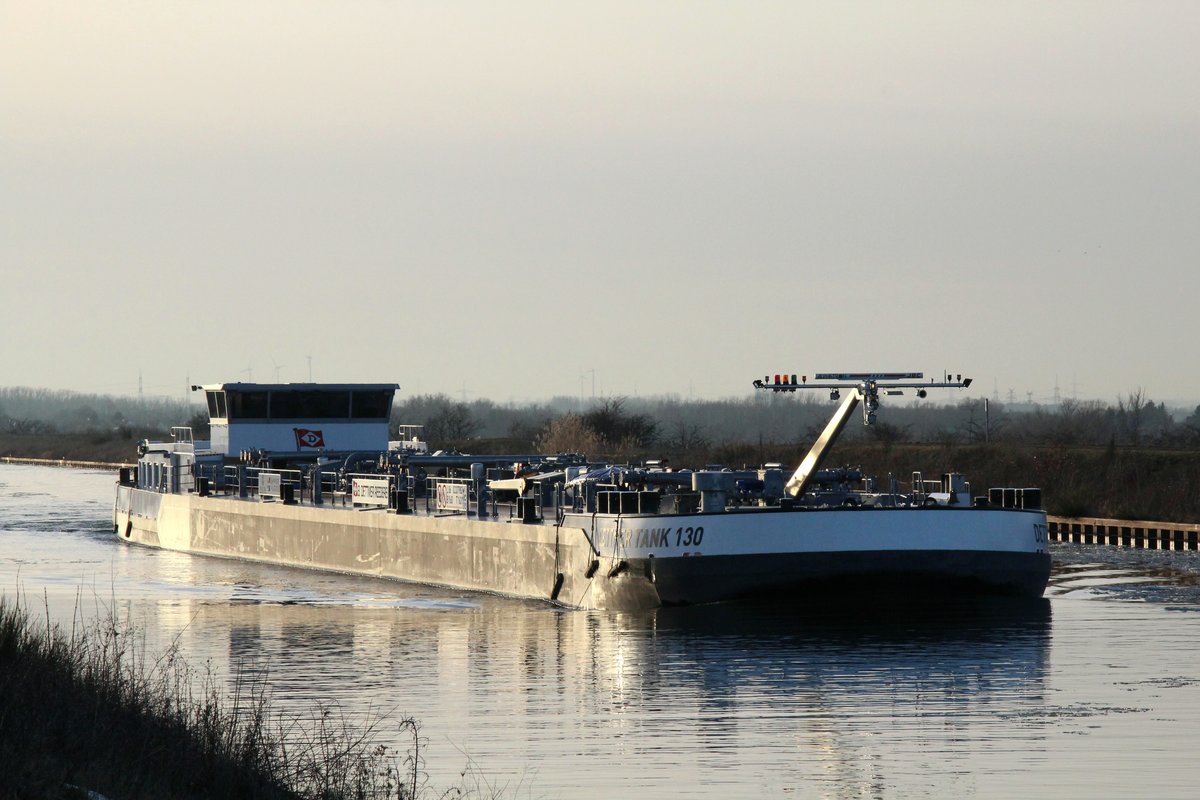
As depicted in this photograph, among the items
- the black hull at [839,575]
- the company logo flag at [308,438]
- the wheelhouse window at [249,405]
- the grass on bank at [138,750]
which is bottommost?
the grass on bank at [138,750]

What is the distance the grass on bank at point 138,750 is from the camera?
1397cm

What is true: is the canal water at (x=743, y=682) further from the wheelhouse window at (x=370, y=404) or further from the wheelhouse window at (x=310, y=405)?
the wheelhouse window at (x=370, y=404)

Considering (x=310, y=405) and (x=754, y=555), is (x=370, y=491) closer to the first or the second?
(x=310, y=405)

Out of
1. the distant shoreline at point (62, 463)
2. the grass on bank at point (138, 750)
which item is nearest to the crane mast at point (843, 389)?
the grass on bank at point (138, 750)

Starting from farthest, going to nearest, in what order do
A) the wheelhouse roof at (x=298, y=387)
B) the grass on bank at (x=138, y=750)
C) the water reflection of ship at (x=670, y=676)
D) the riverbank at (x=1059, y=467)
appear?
1. the wheelhouse roof at (x=298, y=387)
2. the riverbank at (x=1059, y=467)
3. the water reflection of ship at (x=670, y=676)
4. the grass on bank at (x=138, y=750)

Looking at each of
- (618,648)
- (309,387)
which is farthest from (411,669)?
(309,387)

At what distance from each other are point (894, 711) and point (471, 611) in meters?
15.0

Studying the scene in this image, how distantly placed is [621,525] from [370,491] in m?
14.7

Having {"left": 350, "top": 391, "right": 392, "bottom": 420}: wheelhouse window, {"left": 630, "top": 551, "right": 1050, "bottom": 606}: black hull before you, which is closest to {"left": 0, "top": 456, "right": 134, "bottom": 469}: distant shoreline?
{"left": 350, "top": 391, "right": 392, "bottom": 420}: wheelhouse window

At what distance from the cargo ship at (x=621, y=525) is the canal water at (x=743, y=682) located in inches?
30.6

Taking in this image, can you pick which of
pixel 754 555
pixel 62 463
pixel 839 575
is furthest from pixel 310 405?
pixel 62 463

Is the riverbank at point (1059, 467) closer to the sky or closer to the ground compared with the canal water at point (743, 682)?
closer to the sky

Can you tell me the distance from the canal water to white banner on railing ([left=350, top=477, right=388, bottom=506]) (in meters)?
4.05

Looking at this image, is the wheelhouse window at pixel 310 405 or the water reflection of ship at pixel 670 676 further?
the wheelhouse window at pixel 310 405
